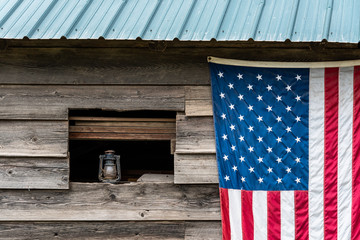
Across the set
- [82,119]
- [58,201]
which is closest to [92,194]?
[58,201]

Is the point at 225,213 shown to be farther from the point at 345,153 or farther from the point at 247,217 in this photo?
the point at 345,153

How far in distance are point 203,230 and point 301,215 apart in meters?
0.93

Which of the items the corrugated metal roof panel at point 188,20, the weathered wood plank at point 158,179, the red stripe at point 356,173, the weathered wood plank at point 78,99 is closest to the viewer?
the corrugated metal roof panel at point 188,20

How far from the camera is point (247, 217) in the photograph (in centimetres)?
525

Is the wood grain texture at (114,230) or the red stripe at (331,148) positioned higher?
the red stripe at (331,148)

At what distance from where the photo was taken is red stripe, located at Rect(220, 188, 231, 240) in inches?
207

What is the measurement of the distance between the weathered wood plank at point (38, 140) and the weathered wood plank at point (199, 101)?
47.1 inches

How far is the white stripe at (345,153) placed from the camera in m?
5.17

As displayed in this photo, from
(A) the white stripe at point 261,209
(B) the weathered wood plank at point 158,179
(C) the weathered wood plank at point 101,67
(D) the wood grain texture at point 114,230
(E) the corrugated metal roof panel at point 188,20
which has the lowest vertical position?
(D) the wood grain texture at point 114,230

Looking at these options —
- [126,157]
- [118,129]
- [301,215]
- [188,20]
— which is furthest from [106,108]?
[126,157]

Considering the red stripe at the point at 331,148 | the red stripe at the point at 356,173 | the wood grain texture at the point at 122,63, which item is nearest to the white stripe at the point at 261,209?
the red stripe at the point at 331,148

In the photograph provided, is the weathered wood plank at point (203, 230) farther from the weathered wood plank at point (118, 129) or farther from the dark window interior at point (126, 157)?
the dark window interior at point (126, 157)

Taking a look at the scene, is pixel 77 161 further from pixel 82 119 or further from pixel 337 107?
pixel 337 107

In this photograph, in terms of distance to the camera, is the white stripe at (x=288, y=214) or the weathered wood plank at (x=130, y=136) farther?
the weathered wood plank at (x=130, y=136)
